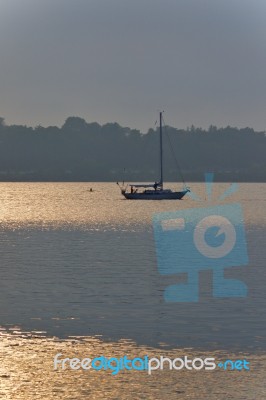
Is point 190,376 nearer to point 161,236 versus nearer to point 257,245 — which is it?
point 257,245

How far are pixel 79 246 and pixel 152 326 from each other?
4833cm
